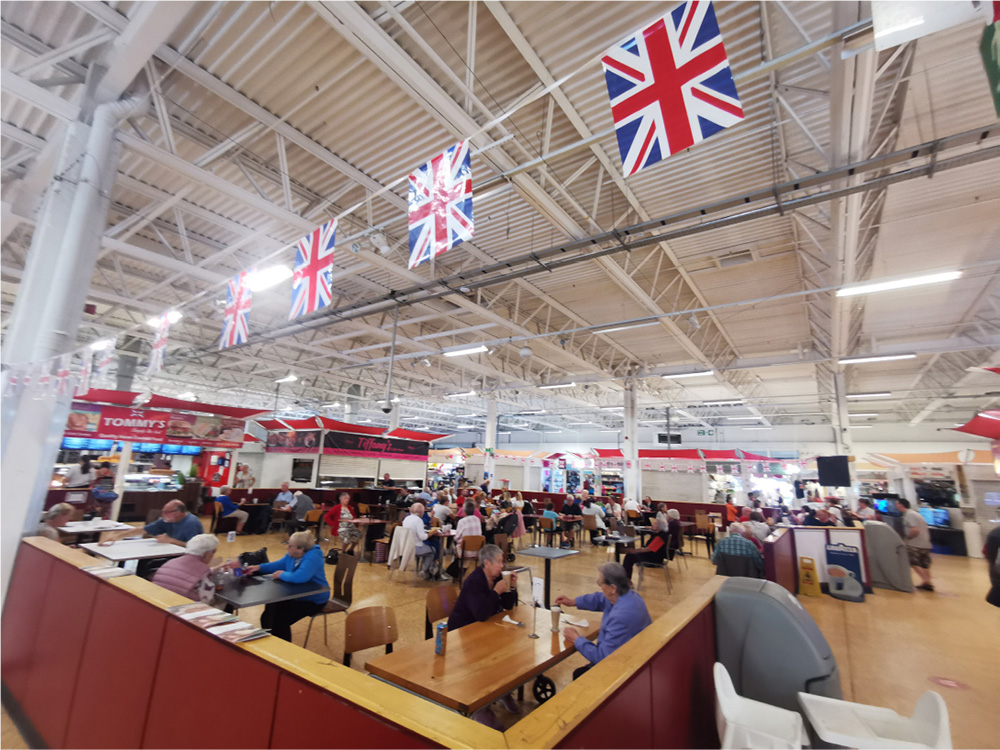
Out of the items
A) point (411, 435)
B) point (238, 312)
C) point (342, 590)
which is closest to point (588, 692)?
point (342, 590)

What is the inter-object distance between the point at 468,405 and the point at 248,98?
1743 cm

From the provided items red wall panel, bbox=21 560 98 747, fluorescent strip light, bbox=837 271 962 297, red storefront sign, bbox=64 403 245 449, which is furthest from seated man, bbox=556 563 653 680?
red storefront sign, bbox=64 403 245 449

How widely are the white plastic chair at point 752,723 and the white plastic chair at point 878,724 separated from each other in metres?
0.11

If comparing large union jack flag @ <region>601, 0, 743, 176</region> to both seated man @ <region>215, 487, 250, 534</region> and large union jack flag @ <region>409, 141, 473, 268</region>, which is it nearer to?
large union jack flag @ <region>409, 141, 473, 268</region>

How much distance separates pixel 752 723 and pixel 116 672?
10.2ft

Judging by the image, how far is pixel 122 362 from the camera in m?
13.5

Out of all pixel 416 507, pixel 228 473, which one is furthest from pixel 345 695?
pixel 228 473

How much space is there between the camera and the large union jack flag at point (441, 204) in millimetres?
3627

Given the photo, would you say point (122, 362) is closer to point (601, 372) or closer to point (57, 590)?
point (57, 590)

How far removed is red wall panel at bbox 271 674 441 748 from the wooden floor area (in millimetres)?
2200

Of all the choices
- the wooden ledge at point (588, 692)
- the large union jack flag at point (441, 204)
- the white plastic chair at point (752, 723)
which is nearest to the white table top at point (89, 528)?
the large union jack flag at point (441, 204)

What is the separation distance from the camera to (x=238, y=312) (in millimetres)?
6508

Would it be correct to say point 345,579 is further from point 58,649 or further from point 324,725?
point 324,725

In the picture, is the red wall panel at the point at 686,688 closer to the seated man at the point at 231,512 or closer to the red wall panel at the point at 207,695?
the red wall panel at the point at 207,695
